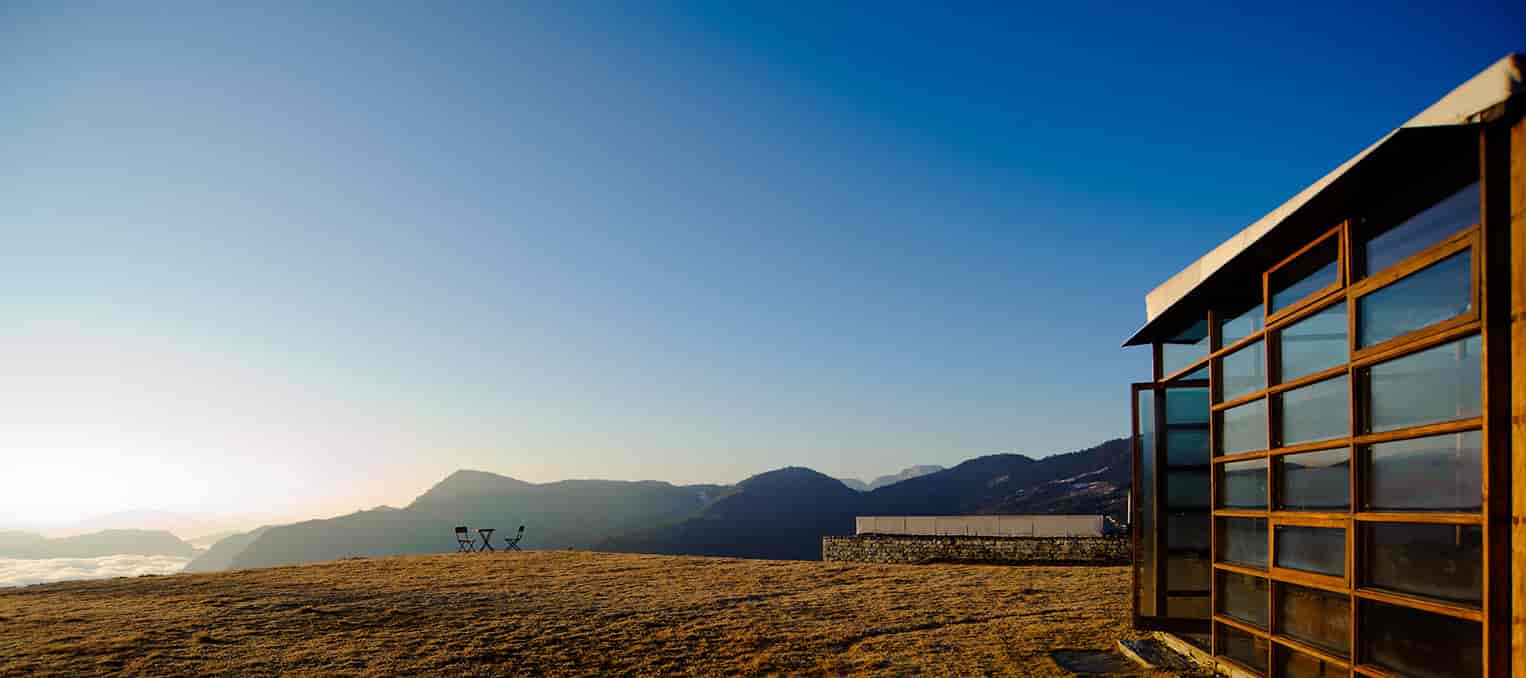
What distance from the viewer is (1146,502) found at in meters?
9.97

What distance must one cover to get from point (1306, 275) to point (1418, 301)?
1.55m

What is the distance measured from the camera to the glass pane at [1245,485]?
7.27 metres

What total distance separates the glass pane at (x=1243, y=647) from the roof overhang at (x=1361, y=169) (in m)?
2.93

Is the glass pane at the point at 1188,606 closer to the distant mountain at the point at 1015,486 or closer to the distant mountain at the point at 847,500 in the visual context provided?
the distant mountain at the point at 1015,486

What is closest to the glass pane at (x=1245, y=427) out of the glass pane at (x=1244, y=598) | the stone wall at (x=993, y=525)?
the glass pane at (x=1244, y=598)

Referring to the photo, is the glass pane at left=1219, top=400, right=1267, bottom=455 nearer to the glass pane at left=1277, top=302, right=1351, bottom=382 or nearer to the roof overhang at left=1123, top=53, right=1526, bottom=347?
the glass pane at left=1277, top=302, right=1351, bottom=382

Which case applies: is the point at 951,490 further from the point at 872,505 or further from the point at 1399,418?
the point at 1399,418

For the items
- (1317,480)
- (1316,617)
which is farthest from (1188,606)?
(1317,480)

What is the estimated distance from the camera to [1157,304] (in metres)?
9.03

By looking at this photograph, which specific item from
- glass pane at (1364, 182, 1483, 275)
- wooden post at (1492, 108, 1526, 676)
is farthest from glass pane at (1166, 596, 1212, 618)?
wooden post at (1492, 108, 1526, 676)

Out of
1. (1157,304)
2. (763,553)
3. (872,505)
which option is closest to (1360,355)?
(1157,304)

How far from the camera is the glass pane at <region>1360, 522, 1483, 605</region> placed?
4445 millimetres

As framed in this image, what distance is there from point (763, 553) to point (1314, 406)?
10361cm

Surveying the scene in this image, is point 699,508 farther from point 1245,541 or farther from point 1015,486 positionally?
point 1245,541
